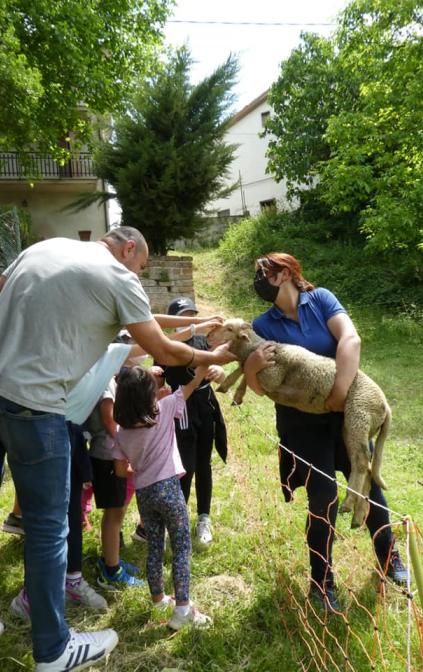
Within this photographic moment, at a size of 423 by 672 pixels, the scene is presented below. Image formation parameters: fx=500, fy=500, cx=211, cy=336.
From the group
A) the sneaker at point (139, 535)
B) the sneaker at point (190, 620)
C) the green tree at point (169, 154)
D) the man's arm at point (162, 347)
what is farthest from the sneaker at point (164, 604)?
the green tree at point (169, 154)

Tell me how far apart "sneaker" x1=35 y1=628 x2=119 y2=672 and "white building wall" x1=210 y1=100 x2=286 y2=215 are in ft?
71.1

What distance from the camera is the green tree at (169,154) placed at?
1273cm

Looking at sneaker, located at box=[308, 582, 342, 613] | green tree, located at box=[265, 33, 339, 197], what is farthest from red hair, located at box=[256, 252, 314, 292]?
green tree, located at box=[265, 33, 339, 197]

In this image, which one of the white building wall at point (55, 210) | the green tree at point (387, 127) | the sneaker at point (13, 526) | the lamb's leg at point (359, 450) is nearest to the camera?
the lamb's leg at point (359, 450)

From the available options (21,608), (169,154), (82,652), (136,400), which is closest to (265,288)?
(136,400)

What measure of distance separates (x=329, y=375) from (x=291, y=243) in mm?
13855

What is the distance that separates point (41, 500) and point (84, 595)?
116cm

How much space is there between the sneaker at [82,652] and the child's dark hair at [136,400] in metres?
1.00

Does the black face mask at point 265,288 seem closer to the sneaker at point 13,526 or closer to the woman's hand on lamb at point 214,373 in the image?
the woman's hand on lamb at point 214,373

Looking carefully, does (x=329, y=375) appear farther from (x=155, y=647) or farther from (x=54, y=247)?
(x=155, y=647)

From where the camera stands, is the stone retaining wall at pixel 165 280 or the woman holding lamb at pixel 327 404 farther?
the stone retaining wall at pixel 165 280

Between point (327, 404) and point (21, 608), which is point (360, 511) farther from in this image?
point (21, 608)

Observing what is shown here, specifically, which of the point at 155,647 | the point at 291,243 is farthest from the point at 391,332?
the point at 155,647

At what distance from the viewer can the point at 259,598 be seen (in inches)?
115
